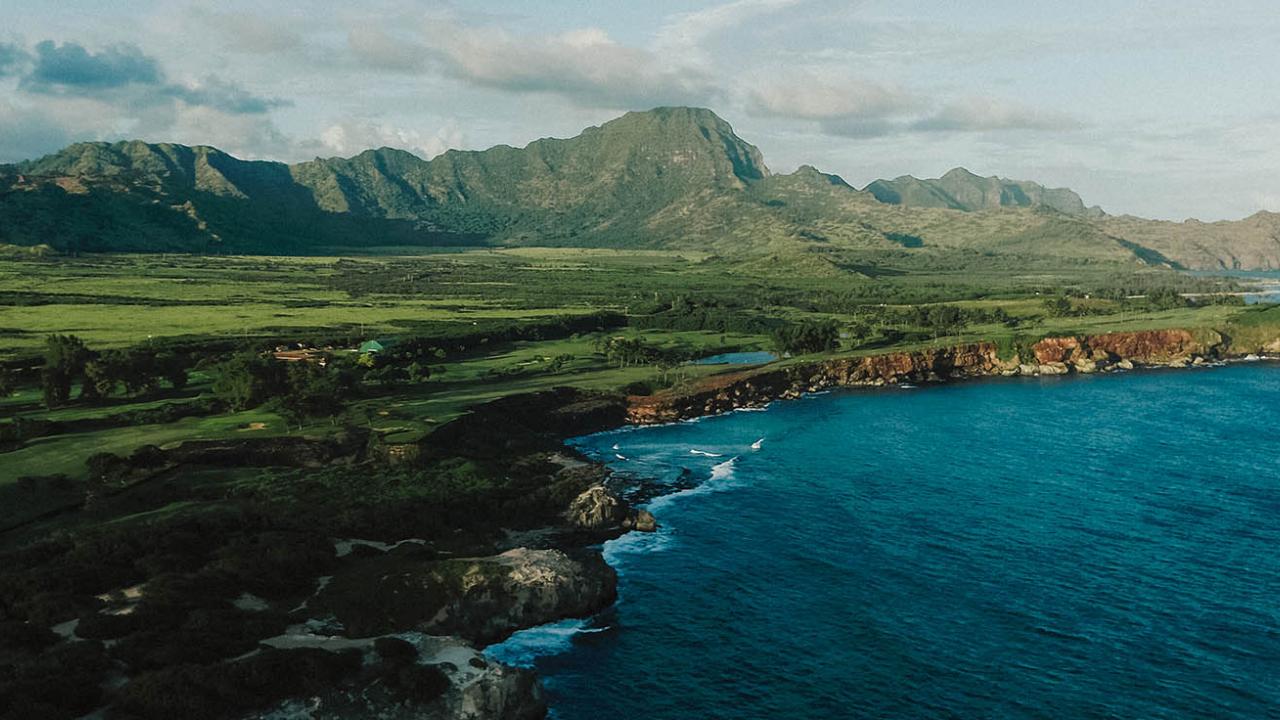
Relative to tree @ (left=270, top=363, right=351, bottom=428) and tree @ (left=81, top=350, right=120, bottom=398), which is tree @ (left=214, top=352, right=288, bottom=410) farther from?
tree @ (left=81, top=350, right=120, bottom=398)

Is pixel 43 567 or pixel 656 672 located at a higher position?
pixel 43 567

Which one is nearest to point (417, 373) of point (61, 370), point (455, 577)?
point (61, 370)

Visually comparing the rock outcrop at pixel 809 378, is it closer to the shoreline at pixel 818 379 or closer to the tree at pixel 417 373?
the shoreline at pixel 818 379

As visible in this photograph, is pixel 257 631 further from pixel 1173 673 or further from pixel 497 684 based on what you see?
pixel 1173 673

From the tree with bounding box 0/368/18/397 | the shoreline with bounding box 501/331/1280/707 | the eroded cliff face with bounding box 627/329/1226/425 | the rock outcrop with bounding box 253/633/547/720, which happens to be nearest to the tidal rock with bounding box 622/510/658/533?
the shoreline with bounding box 501/331/1280/707

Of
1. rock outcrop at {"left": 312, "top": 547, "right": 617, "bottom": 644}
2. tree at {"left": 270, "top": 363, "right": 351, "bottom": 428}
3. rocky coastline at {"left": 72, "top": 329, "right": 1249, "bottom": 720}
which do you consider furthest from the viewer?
tree at {"left": 270, "top": 363, "right": 351, "bottom": 428}

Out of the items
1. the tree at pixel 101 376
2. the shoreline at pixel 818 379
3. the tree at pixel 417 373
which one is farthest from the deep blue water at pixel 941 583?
the tree at pixel 101 376

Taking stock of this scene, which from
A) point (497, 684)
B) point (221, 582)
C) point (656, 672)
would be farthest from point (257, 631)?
point (656, 672)
